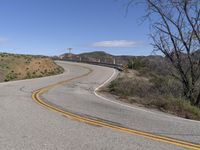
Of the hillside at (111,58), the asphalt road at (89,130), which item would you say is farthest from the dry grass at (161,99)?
the hillside at (111,58)

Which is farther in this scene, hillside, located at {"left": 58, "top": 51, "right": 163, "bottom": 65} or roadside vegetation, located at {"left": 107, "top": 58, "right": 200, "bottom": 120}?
hillside, located at {"left": 58, "top": 51, "right": 163, "bottom": 65}

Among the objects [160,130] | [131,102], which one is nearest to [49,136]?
[160,130]

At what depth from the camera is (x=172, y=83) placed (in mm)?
27203

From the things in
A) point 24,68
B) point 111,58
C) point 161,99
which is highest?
point 111,58

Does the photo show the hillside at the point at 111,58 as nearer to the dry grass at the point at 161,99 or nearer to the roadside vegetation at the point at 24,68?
the dry grass at the point at 161,99

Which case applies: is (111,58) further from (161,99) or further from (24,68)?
Answer: (161,99)

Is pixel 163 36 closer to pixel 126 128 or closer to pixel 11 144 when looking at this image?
pixel 126 128

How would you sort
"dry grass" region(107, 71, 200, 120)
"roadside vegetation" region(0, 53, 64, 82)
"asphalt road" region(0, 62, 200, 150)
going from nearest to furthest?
1. "asphalt road" region(0, 62, 200, 150)
2. "dry grass" region(107, 71, 200, 120)
3. "roadside vegetation" region(0, 53, 64, 82)

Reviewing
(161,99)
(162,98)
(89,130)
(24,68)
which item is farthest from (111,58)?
(89,130)

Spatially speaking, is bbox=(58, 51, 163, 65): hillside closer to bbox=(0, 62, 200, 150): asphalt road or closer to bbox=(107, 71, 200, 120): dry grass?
bbox=(107, 71, 200, 120): dry grass

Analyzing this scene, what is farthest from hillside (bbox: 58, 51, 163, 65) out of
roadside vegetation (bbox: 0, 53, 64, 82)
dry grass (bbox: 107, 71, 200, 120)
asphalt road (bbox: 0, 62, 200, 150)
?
asphalt road (bbox: 0, 62, 200, 150)

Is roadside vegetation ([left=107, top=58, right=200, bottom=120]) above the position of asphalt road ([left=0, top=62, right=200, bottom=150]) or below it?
below

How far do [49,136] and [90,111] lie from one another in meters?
5.00

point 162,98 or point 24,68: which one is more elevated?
point 162,98
